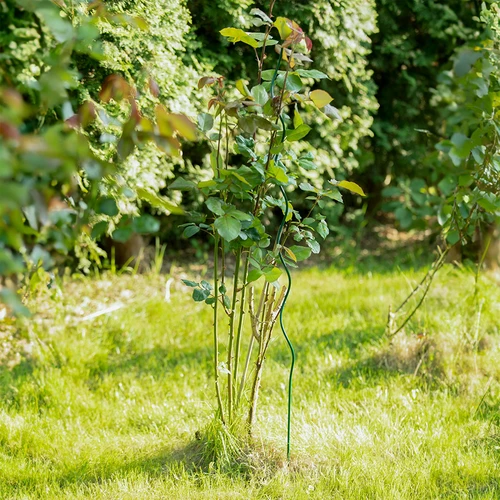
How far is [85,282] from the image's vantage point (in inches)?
183

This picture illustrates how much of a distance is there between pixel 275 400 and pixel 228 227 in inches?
51.1

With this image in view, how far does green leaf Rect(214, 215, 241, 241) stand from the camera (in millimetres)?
2041

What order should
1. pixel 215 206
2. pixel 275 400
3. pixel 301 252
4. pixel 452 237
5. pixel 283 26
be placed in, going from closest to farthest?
pixel 283 26 → pixel 215 206 → pixel 301 252 → pixel 275 400 → pixel 452 237

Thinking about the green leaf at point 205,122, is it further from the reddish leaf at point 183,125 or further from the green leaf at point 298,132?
the reddish leaf at point 183,125

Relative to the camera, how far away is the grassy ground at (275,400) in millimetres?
2469

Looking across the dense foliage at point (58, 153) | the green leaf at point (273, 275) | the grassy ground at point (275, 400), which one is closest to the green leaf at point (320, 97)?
the green leaf at point (273, 275)

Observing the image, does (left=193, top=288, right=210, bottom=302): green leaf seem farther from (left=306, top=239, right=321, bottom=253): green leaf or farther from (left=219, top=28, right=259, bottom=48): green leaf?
(left=219, top=28, right=259, bottom=48): green leaf

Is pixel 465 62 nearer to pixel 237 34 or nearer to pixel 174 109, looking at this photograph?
pixel 174 109

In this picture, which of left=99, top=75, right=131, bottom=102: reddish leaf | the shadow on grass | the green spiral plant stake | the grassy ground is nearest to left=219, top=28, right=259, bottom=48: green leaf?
the green spiral plant stake

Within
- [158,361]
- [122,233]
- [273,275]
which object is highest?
[122,233]

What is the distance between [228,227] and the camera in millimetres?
2068

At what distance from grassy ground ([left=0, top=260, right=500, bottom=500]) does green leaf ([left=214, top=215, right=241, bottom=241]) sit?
0.94m

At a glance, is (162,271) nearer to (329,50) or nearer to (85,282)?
(85,282)

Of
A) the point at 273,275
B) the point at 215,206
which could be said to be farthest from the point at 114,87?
the point at 273,275
